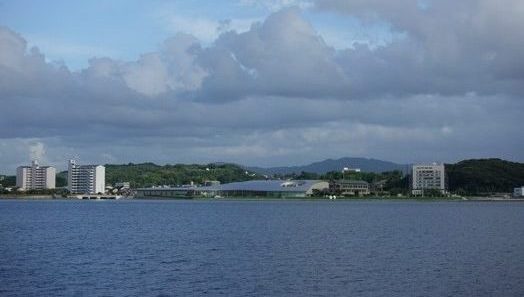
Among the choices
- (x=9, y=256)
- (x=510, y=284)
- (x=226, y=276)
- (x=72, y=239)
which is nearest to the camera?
(x=510, y=284)

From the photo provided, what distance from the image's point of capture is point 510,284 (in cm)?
3681

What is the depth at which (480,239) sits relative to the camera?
6506cm

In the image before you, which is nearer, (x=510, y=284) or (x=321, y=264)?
(x=510, y=284)

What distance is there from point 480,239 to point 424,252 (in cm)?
1438

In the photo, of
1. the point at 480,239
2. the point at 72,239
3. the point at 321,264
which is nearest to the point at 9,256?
the point at 72,239

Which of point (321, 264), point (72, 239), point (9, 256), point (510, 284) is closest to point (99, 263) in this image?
point (9, 256)

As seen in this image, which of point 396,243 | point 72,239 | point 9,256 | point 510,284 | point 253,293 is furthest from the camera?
point 72,239

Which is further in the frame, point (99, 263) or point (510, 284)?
point (99, 263)

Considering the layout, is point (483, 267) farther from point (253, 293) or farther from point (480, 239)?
point (480, 239)

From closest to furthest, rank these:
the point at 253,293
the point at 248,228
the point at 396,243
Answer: the point at 253,293 < the point at 396,243 < the point at 248,228

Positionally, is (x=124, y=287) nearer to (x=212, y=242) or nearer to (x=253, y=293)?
(x=253, y=293)

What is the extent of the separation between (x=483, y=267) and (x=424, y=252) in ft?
31.0

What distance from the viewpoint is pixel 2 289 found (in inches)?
1371

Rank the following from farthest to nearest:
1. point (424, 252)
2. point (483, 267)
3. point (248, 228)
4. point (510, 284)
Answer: point (248, 228)
point (424, 252)
point (483, 267)
point (510, 284)
